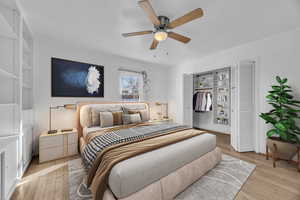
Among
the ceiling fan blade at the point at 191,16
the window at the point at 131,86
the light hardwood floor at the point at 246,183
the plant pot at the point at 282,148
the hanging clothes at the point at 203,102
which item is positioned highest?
the ceiling fan blade at the point at 191,16

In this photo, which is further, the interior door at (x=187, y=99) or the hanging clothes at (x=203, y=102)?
the hanging clothes at (x=203, y=102)

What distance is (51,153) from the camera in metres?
2.46

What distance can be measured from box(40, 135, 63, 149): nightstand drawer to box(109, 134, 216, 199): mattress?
1.95 m

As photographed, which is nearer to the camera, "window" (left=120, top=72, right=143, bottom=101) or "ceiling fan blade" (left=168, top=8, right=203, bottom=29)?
"ceiling fan blade" (left=168, top=8, right=203, bottom=29)

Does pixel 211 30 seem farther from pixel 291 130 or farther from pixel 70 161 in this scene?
pixel 70 161

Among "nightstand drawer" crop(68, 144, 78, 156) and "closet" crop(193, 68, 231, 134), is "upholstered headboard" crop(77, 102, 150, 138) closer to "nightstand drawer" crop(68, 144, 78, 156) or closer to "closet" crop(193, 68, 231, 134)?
"nightstand drawer" crop(68, 144, 78, 156)

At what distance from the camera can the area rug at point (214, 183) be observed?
1.57 meters

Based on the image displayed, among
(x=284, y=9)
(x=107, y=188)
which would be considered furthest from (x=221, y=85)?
(x=107, y=188)

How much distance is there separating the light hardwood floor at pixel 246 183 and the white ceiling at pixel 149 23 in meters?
2.55

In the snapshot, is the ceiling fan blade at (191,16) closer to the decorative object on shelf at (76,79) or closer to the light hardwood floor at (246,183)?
the light hardwood floor at (246,183)

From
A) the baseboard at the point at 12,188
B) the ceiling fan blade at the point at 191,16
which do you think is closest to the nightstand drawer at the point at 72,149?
the baseboard at the point at 12,188

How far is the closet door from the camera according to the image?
9.51 ft

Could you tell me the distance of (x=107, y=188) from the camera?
1269mm

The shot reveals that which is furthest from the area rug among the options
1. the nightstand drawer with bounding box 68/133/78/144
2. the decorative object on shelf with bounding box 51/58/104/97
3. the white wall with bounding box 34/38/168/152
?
the decorative object on shelf with bounding box 51/58/104/97
